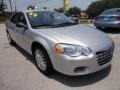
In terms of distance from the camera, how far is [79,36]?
417cm

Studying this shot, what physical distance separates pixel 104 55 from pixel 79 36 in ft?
2.10

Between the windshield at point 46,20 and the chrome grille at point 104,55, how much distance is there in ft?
4.81

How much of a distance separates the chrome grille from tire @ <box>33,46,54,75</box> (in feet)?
3.33

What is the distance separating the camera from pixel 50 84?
4.09 metres

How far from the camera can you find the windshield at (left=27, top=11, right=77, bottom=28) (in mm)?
5004

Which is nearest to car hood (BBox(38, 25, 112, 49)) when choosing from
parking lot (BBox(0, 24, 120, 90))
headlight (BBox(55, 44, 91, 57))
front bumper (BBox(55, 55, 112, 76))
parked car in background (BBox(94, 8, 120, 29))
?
headlight (BBox(55, 44, 91, 57))

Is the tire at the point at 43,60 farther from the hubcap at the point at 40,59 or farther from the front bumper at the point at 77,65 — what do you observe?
the front bumper at the point at 77,65

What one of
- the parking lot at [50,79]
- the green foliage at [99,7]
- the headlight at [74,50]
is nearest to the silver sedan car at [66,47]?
the headlight at [74,50]

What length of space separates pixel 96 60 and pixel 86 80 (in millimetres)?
560

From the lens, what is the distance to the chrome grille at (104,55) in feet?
12.8

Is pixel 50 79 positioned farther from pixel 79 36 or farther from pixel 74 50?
pixel 79 36

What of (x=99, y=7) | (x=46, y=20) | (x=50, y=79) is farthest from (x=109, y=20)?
(x=99, y=7)

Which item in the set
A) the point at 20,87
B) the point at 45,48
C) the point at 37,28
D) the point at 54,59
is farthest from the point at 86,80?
the point at 37,28

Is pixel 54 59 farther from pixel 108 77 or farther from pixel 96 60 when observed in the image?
pixel 108 77
